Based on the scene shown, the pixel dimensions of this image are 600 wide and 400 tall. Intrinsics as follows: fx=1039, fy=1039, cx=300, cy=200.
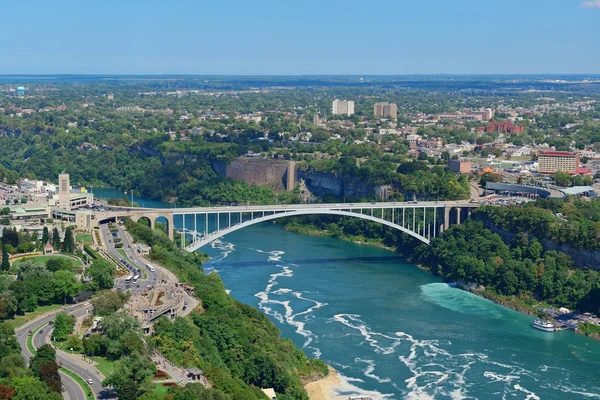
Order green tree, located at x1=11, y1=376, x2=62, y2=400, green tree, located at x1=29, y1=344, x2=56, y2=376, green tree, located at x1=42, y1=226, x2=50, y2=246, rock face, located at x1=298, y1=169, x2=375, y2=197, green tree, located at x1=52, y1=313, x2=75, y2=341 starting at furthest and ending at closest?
1. rock face, located at x1=298, y1=169, x2=375, y2=197
2. green tree, located at x1=42, y1=226, x2=50, y2=246
3. green tree, located at x1=52, y1=313, x2=75, y2=341
4. green tree, located at x1=29, y1=344, x2=56, y2=376
5. green tree, located at x1=11, y1=376, x2=62, y2=400

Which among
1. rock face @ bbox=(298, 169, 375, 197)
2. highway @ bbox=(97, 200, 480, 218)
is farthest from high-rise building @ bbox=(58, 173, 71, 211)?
rock face @ bbox=(298, 169, 375, 197)

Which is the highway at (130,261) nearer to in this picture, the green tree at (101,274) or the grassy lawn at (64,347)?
the green tree at (101,274)

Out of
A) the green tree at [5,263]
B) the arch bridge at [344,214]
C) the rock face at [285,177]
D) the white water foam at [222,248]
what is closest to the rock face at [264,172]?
the rock face at [285,177]

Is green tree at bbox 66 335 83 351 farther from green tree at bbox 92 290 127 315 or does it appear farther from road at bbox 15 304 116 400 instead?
green tree at bbox 92 290 127 315

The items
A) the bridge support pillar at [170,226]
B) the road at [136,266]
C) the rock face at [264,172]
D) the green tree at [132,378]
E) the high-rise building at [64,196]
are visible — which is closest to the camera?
the green tree at [132,378]

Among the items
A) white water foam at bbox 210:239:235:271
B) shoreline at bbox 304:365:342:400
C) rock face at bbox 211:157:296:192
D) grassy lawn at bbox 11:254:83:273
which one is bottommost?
white water foam at bbox 210:239:235:271

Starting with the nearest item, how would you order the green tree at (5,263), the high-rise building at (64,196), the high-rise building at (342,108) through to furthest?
the green tree at (5,263)
the high-rise building at (64,196)
the high-rise building at (342,108)
